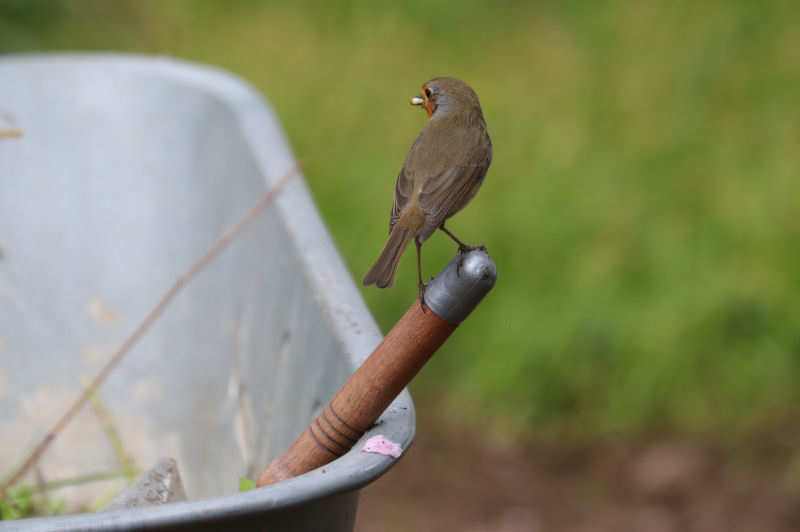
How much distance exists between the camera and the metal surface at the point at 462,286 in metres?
1.04

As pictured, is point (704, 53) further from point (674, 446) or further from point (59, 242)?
point (59, 242)

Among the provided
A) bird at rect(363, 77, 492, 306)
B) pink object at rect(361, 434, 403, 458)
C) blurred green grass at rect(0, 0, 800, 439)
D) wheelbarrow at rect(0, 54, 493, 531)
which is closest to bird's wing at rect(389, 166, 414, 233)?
bird at rect(363, 77, 492, 306)

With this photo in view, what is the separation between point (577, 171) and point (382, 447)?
10.2 ft

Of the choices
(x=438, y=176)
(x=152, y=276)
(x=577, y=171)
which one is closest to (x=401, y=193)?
(x=438, y=176)

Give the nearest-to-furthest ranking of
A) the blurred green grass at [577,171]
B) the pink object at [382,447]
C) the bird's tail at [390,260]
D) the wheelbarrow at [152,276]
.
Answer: the pink object at [382,447] → the bird's tail at [390,260] → the wheelbarrow at [152,276] → the blurred green grass at [577,171]

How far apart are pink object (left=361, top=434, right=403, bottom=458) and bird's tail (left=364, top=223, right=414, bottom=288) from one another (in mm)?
172

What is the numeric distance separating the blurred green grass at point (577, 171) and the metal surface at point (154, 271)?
1257 mm

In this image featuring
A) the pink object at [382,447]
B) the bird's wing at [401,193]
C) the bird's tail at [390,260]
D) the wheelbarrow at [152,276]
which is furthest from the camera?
the wheelbarrow at [152,276]

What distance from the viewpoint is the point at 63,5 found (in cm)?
590

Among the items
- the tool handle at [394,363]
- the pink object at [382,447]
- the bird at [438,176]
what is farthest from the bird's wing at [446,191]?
the pink object at [382,447]

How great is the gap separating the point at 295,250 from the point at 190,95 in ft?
3.32

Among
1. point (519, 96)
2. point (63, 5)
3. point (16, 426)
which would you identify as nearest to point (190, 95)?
point (16, 426)

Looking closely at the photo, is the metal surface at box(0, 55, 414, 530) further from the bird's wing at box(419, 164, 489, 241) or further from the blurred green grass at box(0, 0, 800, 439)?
the blurred green grass at box(0, 0, 800, 439)

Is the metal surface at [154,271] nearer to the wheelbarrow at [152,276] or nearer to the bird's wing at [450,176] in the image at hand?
the wheelbarrow at [152,276]
